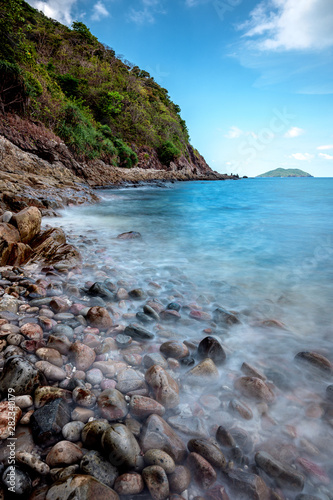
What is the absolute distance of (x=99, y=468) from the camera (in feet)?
3.55

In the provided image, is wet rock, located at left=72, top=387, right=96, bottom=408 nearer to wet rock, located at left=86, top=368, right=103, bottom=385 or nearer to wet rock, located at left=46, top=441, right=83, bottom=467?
wet rock, located at left=86, top=368, right=103, bottom=385

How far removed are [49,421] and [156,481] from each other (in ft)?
1.99

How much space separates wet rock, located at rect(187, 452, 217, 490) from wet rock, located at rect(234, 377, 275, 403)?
0.60m

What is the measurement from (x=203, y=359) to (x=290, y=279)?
2.71 m

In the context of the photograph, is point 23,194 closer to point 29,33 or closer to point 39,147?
point 39,147

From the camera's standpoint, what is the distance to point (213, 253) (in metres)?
5.38

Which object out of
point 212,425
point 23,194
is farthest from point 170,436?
point 23,194

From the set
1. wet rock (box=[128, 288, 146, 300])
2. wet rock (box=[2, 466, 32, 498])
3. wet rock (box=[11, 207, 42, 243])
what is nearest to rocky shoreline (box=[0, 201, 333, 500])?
wet rock (box=[2, 466, 32, 498])

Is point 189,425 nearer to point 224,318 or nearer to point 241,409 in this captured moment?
point 241,409

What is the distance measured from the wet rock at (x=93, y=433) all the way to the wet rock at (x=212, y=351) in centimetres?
100

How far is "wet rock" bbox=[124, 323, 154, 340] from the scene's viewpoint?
7.15 ft

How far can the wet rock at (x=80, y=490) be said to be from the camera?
3.06 ft

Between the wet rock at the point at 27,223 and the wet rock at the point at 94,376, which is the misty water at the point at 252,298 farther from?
the wet rock at the point at 27,223

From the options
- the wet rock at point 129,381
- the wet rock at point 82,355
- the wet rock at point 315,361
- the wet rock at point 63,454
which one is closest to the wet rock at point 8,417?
the wet rock at point 63,454
